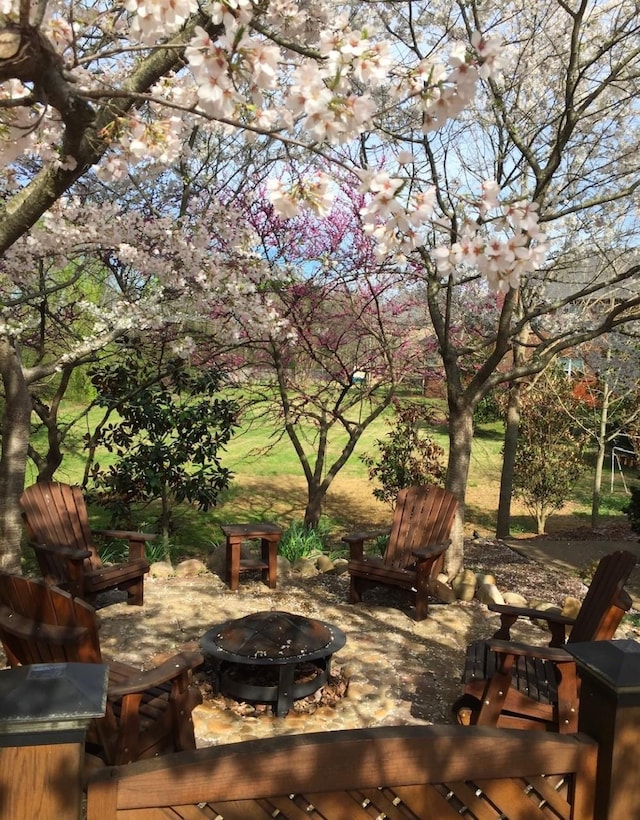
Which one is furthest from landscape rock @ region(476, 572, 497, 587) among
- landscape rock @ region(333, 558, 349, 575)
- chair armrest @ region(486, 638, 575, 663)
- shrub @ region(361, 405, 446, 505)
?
shrub @ region(361, 405, 446, 505)

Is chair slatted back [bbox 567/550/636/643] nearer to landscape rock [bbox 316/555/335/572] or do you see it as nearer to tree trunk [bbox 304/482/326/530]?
landscape rock [bbox 316/555/335/572]

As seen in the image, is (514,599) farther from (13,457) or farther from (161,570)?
(13,457)

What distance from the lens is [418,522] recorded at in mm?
5141

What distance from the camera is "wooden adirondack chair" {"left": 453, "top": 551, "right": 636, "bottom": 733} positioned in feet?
9.12

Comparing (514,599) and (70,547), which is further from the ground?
(70,547)

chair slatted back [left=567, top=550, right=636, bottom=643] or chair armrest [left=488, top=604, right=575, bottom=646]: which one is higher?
chair slatted back [left=567, top=550, right=636, bottom=643]

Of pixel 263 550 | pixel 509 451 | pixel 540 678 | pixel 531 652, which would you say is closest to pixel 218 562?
pixel 263 550

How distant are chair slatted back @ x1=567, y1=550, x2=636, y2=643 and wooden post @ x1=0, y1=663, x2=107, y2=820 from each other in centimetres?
212

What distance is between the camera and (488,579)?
524 cm

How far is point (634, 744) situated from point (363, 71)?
1853mm

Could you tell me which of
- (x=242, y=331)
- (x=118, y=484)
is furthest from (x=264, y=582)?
(x=242, y=331)

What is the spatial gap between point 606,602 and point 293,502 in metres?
8.33

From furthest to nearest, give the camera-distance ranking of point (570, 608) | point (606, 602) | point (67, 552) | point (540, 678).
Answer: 1. point (570, 608)
2. point (67, 552)
3. point (540, 678)
4. point (606, 602)

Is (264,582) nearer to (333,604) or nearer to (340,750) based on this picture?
(333,604)
